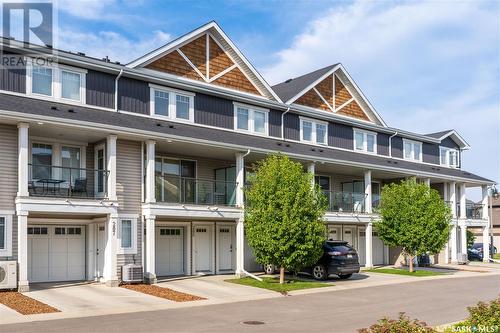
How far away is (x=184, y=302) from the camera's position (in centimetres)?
1656

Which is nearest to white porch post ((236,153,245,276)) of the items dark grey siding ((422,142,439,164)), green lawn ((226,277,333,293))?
green lawn ((226,277,333,293))

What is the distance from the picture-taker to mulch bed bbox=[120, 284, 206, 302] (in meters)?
17.2

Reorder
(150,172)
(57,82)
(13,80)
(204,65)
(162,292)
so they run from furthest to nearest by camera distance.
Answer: (204,65) < (150,172) < (57,82) < (13,80) < (162,292)

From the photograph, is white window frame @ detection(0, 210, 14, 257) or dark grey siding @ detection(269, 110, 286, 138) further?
dark grey siding @ detection(269, 110, 286, 138)

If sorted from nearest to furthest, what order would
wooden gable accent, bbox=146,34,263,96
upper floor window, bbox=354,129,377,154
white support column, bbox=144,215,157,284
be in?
white support column, bbox=144,215,157,284, wooden gable accent, bbox=146,34,263,96, upper floor window, bbox=354,129,377,154

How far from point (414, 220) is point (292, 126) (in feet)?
→ 25.2

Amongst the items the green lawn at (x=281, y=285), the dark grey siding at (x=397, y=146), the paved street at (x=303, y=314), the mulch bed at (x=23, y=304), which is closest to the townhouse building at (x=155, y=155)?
the mulch bed at (x=23, y=304)

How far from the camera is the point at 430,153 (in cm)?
3819

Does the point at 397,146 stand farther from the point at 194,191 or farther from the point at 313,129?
the point at 194,191

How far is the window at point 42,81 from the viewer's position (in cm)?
2000

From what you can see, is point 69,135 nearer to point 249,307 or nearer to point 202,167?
point 202,167

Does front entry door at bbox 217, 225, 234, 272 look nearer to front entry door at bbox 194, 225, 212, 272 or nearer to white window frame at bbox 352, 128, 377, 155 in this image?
front entry door at bbox 194, 225, 212, 272

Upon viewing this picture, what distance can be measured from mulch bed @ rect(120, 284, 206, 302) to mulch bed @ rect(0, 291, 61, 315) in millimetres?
3658

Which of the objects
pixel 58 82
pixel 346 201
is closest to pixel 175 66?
pixel 58 82
